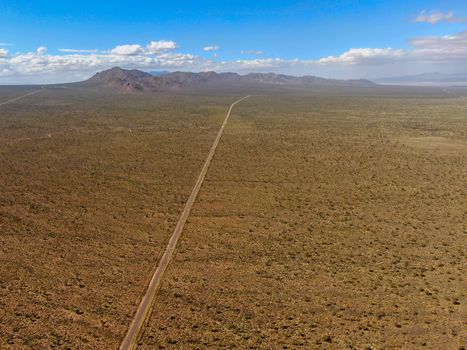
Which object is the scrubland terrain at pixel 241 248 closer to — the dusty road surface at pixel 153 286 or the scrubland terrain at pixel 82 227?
the scrubland terrain at pixel 82 227

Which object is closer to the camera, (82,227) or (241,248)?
(241,248)

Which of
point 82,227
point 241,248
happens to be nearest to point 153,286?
point 241,248

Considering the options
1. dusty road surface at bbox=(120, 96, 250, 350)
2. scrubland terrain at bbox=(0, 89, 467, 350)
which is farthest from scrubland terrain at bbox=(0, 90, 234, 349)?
dusty road surface at bbox=(120, 96, 250, 350)

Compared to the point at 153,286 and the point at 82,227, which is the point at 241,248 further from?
the point at 82,227

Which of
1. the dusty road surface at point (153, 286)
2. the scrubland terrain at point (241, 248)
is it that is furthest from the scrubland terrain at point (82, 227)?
the dusty road surface at point (153, 286)

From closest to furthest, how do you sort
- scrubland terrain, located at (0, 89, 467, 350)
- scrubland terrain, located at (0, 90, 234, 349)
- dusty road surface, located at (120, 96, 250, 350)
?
1. dusty road surface, located at (120, 96, 250, 350)
2. scrubland terrain, located at (0, 89, 467, 350)
3. scrubland terrain, located at (0, 90, 234, 349)

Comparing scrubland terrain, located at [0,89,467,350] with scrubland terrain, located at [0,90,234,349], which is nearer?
scrubland terrain, located at [0,89,467,350]

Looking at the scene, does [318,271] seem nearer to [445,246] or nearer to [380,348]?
[380,348]

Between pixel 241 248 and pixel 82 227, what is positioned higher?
pixel 82 227

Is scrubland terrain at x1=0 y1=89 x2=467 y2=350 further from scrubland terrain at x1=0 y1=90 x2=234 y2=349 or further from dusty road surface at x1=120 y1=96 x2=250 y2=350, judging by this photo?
dusty road surface at x1=120 y1=96 x2=250 y2=350
